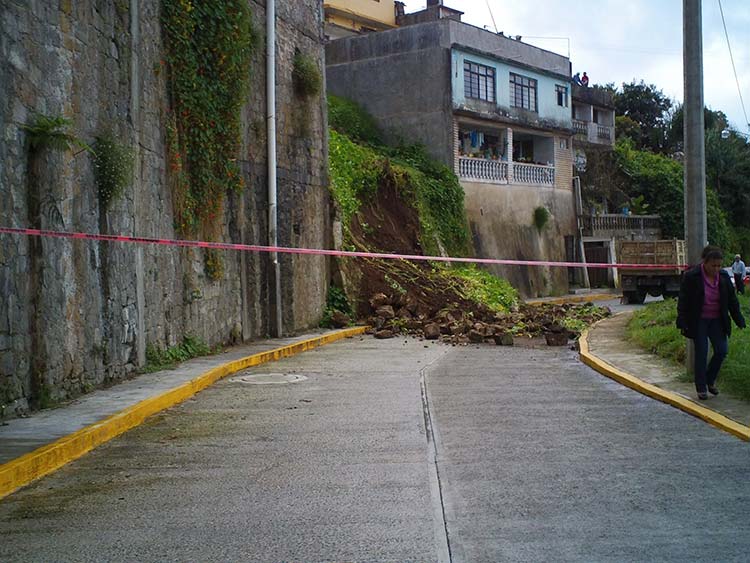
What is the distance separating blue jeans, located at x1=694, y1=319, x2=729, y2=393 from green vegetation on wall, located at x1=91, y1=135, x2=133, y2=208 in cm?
707

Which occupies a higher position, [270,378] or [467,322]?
[467,322]

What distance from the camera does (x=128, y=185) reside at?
1138cm

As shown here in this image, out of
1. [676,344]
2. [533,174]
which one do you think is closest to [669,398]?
[676,344]

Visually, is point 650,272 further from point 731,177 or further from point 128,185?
point 731,177

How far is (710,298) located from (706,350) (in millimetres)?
576

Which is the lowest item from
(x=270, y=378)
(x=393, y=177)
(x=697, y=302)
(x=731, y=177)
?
(x=270, y=378)

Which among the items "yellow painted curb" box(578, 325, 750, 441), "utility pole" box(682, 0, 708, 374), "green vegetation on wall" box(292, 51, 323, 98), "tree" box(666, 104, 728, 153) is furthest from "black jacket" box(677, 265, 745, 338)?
"tree" box(666, 104, 728, 153)

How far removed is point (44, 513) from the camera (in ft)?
18.4

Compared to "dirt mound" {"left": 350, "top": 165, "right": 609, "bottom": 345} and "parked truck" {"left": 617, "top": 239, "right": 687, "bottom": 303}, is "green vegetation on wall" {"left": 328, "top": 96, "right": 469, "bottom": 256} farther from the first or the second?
"parked truck" {"left": 617, "top": 239, "right": 687, "bottom": 303}

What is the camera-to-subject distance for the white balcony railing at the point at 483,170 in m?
34.5

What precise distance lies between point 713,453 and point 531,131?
1322 inches

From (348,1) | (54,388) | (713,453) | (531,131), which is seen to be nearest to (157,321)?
(54,388)

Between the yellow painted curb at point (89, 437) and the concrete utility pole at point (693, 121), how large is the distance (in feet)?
21.9

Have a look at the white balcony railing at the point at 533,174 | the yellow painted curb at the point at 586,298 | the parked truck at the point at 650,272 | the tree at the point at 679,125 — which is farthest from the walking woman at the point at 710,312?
the tree at the point at 679,125
